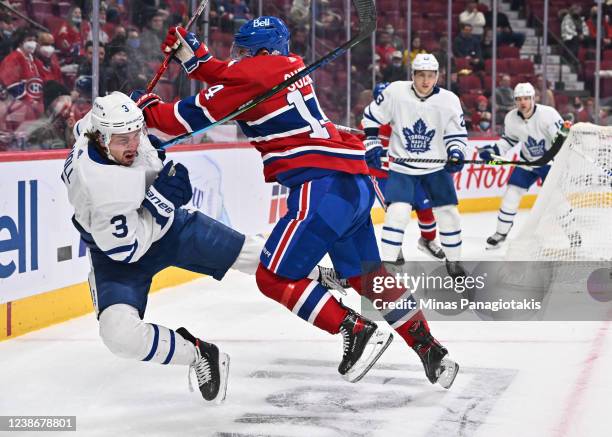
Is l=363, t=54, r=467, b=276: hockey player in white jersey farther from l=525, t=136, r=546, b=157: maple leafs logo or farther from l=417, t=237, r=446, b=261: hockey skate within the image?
l=525, t=136, r=546, b=157: maple leafs logo

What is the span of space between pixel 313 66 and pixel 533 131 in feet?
12.2

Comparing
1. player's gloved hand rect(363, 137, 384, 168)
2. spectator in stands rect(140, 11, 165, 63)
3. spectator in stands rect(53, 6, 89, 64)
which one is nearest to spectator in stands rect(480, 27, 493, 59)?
spectator in stands rect(140, 11, 165, 63)

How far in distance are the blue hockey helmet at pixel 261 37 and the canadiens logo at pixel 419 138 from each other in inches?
86.7

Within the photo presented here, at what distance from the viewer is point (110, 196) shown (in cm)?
256

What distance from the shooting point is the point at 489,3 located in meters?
9.70

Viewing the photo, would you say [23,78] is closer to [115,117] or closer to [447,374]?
[115,117]

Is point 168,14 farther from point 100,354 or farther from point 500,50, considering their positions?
point 500,50

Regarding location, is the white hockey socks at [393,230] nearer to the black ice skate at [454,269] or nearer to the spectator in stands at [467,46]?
the black ice skate at [454,269]

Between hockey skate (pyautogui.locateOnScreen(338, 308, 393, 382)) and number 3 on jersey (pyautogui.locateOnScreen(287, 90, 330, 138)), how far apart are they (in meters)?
0.51

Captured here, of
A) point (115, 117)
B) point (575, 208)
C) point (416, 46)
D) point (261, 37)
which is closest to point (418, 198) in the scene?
point (575, 208)

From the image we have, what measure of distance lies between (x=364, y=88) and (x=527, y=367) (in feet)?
16.7

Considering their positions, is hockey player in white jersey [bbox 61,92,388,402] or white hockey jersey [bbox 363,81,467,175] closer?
hockey player in white jersey [bbox 61,92,388,402]

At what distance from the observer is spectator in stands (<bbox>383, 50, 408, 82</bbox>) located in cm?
835

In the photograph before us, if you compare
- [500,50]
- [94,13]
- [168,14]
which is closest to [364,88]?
[500,50]
